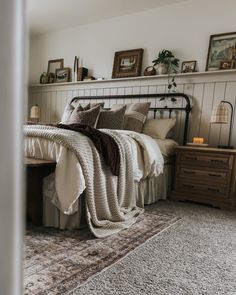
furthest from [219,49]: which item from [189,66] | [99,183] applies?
[99,183]

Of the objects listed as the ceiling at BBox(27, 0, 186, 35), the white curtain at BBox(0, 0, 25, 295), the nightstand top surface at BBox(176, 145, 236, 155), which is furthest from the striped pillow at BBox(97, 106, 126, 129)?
the white curtain at BBox(0, 0, 25, 295)

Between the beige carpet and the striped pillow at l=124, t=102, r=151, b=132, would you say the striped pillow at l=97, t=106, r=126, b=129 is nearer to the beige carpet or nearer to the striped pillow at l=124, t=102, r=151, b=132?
the striped pillow at l=124, t=102, r=151, b=132

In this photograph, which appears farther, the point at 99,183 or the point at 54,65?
the point at 54,65

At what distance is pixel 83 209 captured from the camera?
196 cm

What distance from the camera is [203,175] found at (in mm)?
2834

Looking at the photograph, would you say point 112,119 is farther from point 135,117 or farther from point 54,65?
point 54,65

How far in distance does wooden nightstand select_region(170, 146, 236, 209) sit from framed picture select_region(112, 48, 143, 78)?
1.50 m

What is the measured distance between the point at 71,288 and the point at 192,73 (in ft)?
9.45

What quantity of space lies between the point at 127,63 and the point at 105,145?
88.7 inches

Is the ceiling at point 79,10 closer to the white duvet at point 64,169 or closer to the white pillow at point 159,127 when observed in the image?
the white pillow at point 159,127

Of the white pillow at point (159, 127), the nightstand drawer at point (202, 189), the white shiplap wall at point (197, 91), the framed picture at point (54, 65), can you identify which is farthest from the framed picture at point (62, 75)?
the nightstand drawer at point (202, 189)

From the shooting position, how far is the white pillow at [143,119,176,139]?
10.5 feet

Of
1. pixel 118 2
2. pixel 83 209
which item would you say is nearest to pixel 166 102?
pixel 118 2

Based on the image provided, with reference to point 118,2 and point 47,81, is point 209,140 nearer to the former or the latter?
point 118,2
